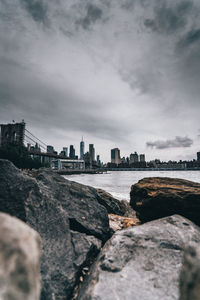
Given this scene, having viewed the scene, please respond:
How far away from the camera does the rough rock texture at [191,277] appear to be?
1203 mm

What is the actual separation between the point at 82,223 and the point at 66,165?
501ft

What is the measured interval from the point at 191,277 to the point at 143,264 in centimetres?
139

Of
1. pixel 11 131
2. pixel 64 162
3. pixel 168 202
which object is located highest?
pixel 11 131

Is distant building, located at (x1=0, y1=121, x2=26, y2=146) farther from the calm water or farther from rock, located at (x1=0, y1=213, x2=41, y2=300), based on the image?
rock, located at (x1=0, y1=213, x2=41, y2=300)

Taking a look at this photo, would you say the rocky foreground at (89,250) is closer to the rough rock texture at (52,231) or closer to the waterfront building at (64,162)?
the rough rock texture at (52,231)

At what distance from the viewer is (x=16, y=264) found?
3.60 feet

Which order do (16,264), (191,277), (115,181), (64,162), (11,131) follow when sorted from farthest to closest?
(64,162) < (11,131) < (115,181) < (191,277) < (16,264)

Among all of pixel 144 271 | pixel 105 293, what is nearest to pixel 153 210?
pixel 144 271

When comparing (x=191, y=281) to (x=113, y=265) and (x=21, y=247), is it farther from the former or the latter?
(x=113, y=265)

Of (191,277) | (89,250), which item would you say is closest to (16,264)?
(191,277)

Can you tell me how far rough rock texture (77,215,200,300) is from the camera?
2053 mm

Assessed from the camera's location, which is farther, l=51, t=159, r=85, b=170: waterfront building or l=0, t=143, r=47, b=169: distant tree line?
l=51, t=159, r=85, b=170: waterfront building

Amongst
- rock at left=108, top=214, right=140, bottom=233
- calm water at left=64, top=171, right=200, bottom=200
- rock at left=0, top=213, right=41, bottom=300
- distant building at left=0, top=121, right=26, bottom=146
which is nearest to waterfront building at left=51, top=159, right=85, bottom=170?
calm water at left=64, top=171, right=200, bottom=200

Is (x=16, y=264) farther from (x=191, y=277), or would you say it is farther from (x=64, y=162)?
(x=64, y=162)
